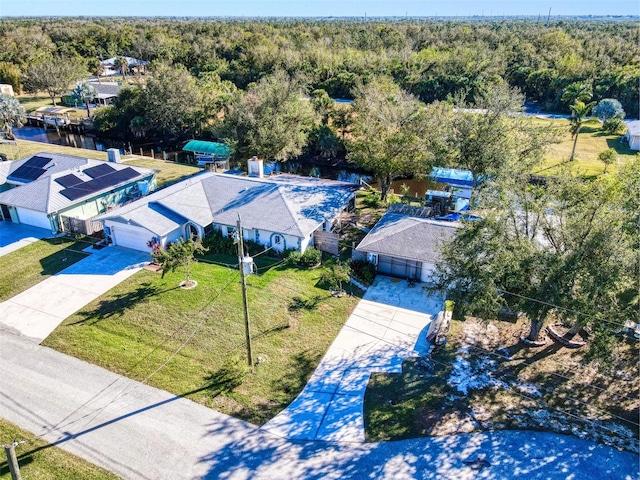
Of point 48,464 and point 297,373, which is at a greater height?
point 48,464

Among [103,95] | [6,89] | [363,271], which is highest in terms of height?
[6,89]

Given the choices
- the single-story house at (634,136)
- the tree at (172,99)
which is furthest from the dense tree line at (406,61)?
the tree at (172,99)

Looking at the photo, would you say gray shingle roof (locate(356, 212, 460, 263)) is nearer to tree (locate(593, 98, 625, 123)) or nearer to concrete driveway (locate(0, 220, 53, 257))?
concrete driveway (locate(0, 220, 53, 257))

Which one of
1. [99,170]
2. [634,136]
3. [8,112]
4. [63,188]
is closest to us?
[63,188]

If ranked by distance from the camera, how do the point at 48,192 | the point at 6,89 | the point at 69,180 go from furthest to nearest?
the point at 6,89
the point at 69,180
the point at 48,192

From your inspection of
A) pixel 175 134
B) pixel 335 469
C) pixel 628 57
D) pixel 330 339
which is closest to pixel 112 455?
pixel 335 469

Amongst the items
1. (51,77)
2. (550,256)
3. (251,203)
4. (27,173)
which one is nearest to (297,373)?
(550,256)

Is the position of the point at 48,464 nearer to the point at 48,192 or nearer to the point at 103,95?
the point at 48,192

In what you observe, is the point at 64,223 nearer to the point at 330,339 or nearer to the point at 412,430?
the point at 330,339
